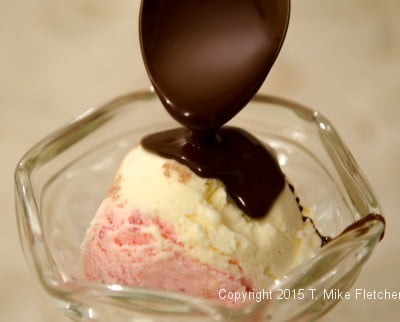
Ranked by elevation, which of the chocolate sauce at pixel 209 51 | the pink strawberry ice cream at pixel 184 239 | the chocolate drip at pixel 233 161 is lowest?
the pink strawberry ice cream at pixel 184 239

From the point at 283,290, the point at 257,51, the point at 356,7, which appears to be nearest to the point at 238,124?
the point at 257,51

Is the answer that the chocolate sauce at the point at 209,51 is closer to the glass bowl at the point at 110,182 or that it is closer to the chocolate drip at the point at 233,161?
the chocolate drip at the point at 233,161

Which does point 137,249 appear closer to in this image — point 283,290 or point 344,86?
point 283,290

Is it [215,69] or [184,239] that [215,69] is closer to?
[215,69]

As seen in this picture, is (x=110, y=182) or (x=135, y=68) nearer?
(x=110, y=182)

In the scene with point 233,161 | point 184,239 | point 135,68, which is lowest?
point 184,239

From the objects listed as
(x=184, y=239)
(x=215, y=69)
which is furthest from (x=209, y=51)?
(x=184, y=239)

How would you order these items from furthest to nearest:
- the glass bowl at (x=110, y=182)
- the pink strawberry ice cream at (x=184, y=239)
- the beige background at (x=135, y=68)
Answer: the beige background at (x=135, y=68) < the pink strawberry ice cream at (x=184, y=239) < the glass bowl at (x=110, y=182)

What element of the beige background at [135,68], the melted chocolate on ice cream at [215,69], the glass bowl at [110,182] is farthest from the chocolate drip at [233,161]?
the beige background at [135,68]
